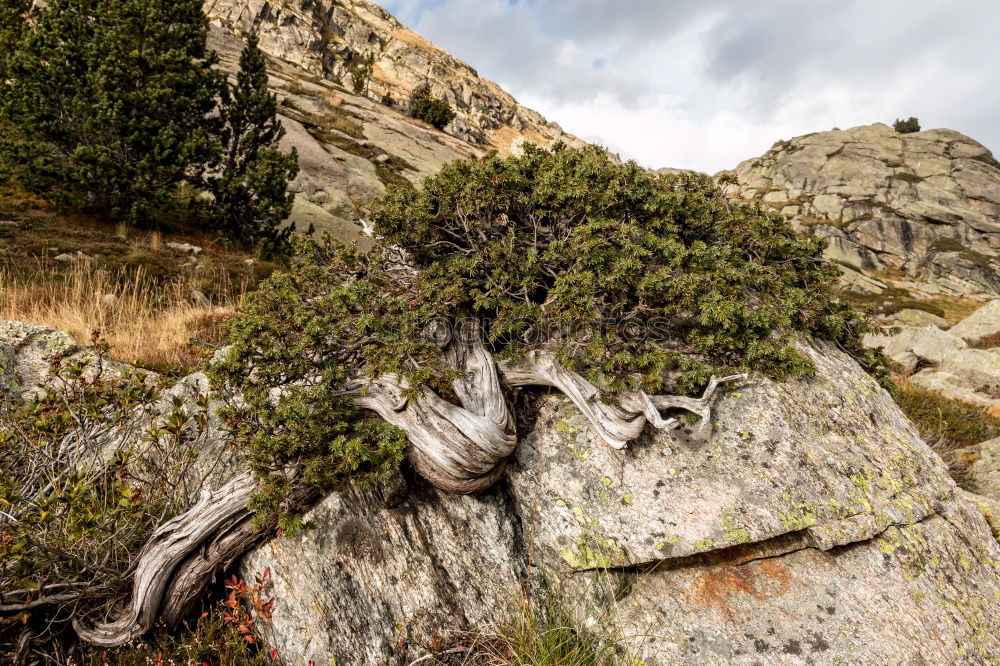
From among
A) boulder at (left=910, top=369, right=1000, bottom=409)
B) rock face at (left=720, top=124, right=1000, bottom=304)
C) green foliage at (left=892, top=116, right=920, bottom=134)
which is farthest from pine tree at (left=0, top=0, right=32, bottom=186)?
green foliage at (left=892, top=116, right=920, bottom=134)

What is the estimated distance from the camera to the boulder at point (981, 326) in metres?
22.7

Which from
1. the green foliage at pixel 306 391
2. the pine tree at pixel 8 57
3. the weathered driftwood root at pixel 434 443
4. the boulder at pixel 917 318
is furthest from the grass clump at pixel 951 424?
the boulder at pixel 917 318

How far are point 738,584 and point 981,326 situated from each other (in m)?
31.5

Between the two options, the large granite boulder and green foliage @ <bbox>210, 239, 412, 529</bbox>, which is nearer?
green foliage @ <bbox>210, 239, 412, 529</bbox>

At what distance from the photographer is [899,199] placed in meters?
59.2

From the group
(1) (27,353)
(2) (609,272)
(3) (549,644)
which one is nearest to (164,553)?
(3) (549,644)

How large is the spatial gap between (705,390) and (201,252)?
13914 mm

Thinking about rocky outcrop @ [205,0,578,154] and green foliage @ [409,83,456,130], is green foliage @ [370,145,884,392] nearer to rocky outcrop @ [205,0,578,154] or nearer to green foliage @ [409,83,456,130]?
green foliage @ [409,83,456,130]

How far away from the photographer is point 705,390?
14.6 ft

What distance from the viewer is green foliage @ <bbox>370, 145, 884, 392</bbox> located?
4398 millimetres

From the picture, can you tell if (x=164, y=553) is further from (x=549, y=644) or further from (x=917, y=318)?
(x=917, y=318)

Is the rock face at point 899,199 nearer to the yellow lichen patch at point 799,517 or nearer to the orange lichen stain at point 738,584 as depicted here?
the yellow lichen patch at point 799,517

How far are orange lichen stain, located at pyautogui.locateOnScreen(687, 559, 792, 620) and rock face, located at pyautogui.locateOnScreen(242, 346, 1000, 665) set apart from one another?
0.6 inches

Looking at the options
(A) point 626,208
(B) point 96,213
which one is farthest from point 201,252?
(A) point 626,208
